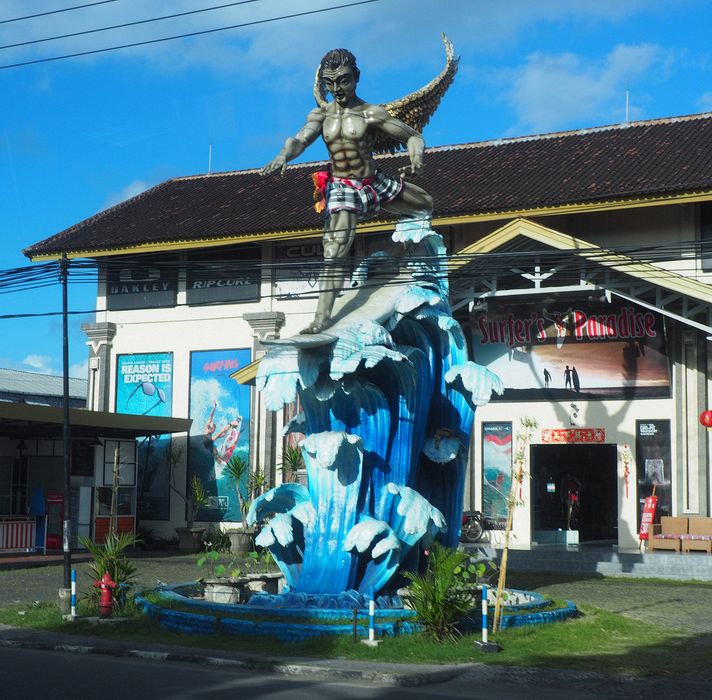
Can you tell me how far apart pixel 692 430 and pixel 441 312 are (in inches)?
460

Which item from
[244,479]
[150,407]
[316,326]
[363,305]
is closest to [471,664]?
[316,326]

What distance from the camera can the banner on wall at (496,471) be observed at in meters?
29.3

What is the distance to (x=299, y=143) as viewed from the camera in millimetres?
17000

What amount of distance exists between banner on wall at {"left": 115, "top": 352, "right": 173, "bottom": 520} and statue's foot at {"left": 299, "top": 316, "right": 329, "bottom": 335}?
16.8 m

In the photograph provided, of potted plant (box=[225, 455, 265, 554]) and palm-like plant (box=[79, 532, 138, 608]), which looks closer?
palm-like plant (box=[79, 532, 138, 608])

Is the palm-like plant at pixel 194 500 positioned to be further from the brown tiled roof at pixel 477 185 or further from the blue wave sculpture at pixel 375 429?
the blue wave sculpture at pixel 375 429

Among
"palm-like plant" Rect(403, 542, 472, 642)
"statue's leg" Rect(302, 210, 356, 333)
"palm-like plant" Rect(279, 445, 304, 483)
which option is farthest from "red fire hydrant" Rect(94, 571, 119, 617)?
"palm-like plant" Rect(279, 445, 304, 483)

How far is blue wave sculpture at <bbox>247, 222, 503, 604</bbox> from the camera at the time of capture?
15.7m

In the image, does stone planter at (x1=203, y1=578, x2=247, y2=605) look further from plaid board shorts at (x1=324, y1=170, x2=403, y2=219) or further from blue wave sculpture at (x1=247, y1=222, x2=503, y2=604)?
plaid board shorts at (x1=324, y1=170, x2=403, y2=219)

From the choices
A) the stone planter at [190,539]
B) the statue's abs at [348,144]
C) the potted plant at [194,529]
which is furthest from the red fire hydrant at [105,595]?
the stone planter at [190,539]

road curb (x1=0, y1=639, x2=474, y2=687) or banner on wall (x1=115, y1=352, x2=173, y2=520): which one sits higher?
banner on wall (x1=115, y1=352, x2=173, y2=520)

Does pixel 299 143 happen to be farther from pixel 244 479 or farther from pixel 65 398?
pixel 244 479

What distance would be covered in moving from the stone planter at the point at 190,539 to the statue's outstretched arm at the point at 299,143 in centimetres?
1577

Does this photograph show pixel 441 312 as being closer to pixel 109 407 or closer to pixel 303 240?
pixel 303 240
